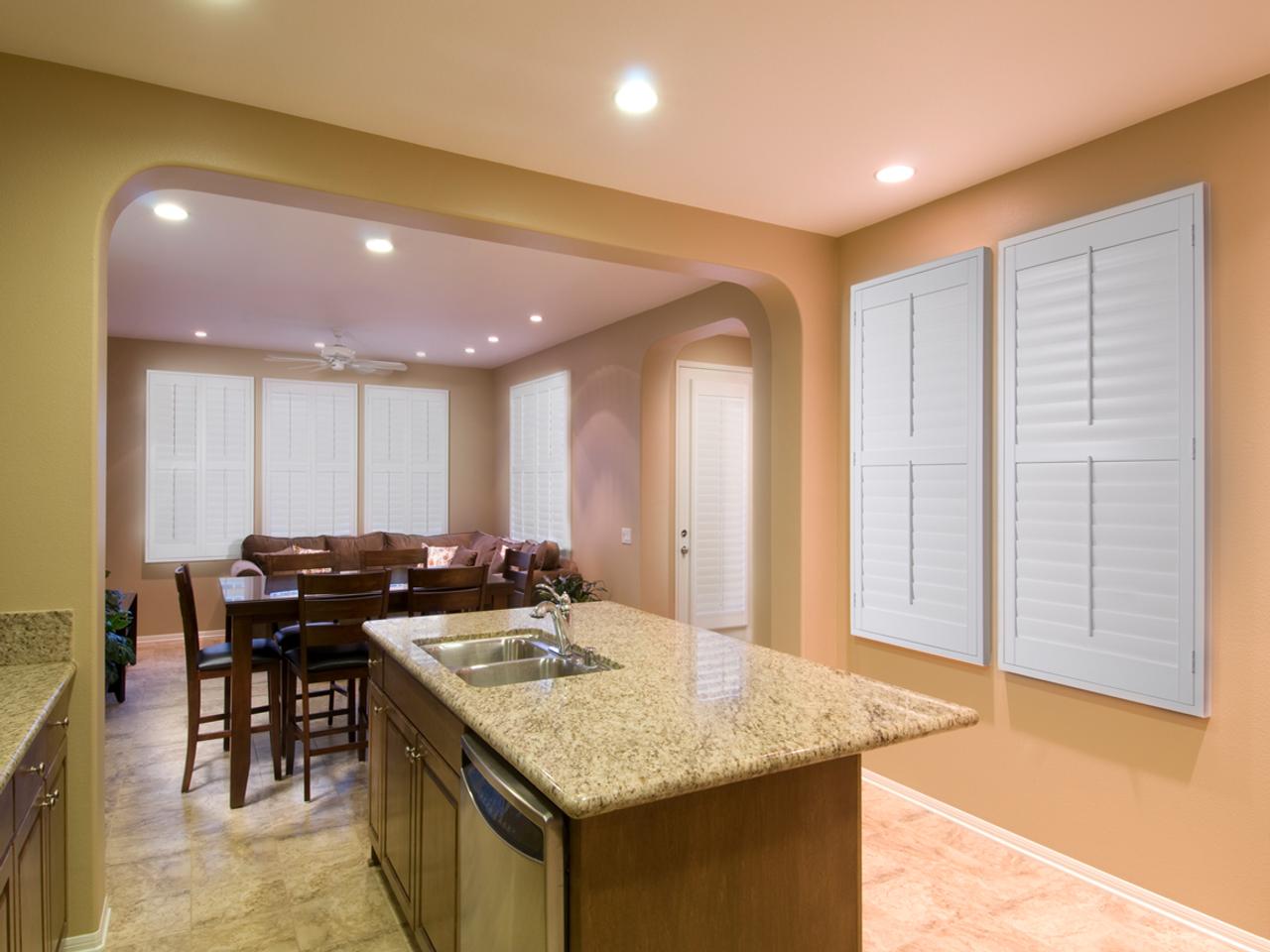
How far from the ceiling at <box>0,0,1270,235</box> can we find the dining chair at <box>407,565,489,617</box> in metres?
2.06

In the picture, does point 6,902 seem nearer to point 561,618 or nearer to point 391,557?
point 561,618

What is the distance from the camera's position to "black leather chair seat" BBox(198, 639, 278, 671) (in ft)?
11.7

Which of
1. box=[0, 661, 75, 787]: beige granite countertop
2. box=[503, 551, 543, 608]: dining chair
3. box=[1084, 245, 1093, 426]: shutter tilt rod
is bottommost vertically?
box=[503, 551, 543, 608]: dining chair

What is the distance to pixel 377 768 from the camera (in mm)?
2682

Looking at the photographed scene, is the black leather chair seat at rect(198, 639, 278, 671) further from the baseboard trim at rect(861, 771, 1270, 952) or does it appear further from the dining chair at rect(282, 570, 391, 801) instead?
the baseboard trim at rect(861, 771, 1270, 952)

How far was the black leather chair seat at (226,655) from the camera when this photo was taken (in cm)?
357

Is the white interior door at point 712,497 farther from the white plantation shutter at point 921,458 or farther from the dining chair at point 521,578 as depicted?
the white plantation shutter at point 921,458

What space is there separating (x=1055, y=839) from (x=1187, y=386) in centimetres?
172

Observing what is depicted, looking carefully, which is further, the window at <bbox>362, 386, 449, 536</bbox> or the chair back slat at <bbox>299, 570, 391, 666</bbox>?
the window at <bbox>362, 386, 449, 536</bbox>

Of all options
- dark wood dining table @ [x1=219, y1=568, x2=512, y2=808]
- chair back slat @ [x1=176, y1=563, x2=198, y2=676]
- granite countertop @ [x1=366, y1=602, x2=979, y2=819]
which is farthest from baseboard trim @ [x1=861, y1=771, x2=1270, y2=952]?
chair back slat @ [x1=176, y1=563, x2=198, y2=676]

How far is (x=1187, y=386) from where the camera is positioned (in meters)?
2.44

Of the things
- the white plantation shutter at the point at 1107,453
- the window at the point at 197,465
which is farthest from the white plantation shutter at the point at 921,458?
the window at the point at 197,465

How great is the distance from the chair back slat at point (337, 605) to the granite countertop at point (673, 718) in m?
1.19

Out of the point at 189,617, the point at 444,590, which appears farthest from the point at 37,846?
the point at 444,590
